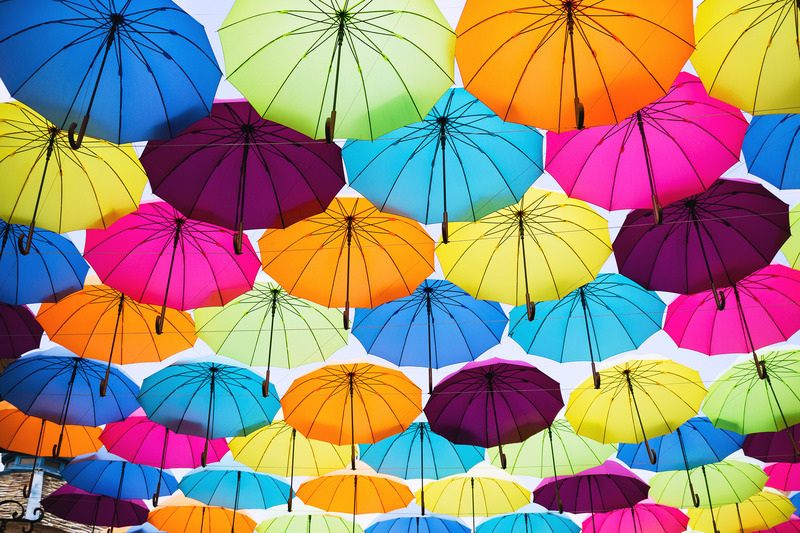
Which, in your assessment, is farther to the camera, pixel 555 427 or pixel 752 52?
pixel 555 427

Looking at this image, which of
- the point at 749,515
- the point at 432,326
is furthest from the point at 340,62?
the point at 749,515

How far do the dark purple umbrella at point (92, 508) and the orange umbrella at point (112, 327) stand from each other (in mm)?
4188

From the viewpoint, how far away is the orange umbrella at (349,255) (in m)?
7.98

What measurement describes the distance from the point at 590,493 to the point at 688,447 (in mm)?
2002

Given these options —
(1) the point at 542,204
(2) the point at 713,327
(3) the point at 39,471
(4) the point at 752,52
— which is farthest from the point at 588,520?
(3) the point at 39,471

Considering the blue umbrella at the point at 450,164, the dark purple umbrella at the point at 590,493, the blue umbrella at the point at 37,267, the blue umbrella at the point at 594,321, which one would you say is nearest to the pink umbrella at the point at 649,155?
the blue umbrella at the point at 450,164

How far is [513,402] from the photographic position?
972 centimetres

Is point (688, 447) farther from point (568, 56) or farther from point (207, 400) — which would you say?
point (207, 400)

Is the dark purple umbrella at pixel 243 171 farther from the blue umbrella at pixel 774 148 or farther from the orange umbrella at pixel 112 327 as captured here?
the blue umbrella at pixel 774 148

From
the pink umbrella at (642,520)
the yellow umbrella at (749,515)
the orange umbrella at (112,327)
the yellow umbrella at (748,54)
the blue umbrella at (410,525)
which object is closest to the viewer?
the yellow umbrella at (748,54)

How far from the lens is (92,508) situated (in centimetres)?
1187

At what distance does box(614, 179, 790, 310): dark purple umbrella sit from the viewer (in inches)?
290

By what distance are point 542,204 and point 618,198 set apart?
1.19 m

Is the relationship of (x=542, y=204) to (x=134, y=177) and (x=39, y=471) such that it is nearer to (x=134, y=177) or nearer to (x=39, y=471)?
(x=134, y=177)
